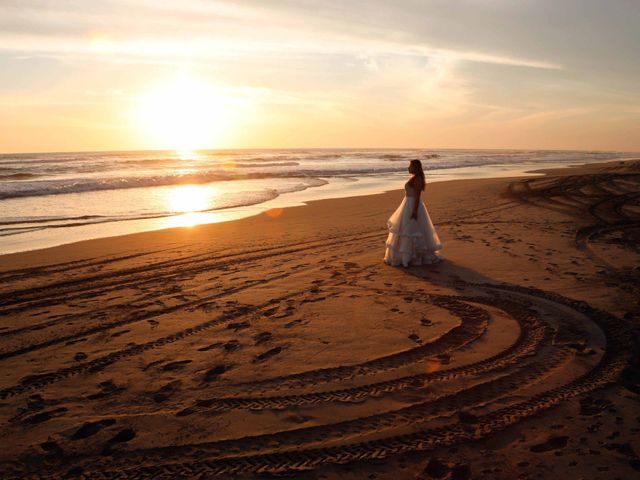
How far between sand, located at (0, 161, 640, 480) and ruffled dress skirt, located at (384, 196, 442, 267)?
30cm

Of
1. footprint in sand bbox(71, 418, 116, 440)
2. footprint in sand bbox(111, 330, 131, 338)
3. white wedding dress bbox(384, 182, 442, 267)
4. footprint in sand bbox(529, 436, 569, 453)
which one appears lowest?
footprint in sand bbox(71, 418, 116, 440)

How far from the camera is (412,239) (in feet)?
26.4

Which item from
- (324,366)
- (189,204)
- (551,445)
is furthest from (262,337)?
(189,204)

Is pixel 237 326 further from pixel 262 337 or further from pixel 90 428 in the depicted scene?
pixel 90 428

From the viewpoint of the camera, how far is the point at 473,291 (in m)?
6.67

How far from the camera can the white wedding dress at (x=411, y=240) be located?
26.3 feet

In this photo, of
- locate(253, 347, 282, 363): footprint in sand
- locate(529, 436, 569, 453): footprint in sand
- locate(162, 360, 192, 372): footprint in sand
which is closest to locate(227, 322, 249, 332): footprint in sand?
locate(253, 347, 282, 363): footprint in sand

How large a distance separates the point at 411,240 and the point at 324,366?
13.4 ft

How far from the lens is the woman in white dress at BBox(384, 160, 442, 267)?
801 centimetres

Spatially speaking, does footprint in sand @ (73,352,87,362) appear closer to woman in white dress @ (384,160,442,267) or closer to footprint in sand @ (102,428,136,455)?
footprint in sand @ (102,428,136,455)

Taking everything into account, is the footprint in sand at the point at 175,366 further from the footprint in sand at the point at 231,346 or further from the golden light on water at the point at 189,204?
the golden light on water at the point at 189,204

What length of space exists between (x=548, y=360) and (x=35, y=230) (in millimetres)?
13494

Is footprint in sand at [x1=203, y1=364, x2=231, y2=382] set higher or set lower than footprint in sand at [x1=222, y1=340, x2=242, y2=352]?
lower

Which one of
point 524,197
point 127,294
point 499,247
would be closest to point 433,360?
point 127,294
